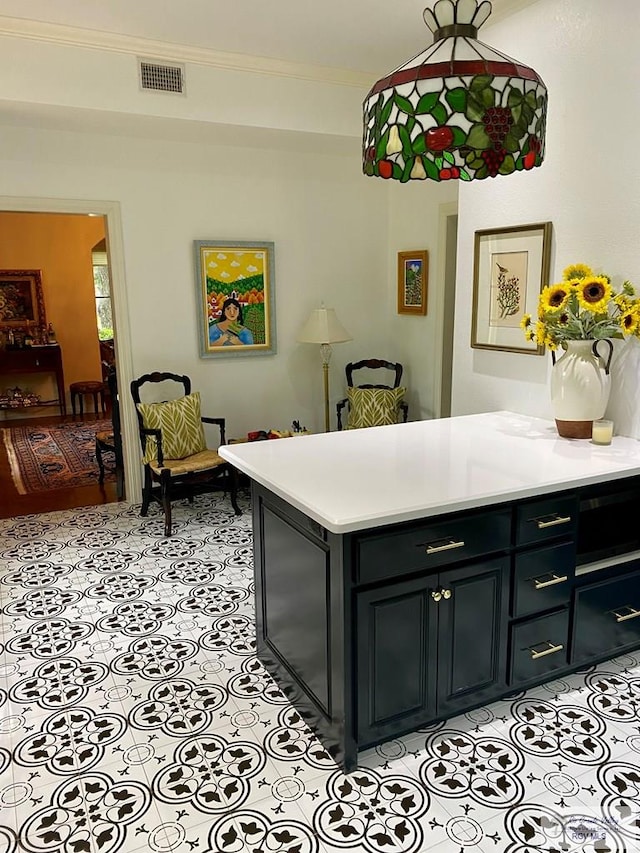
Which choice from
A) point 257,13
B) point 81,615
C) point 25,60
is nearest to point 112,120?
point 25,60

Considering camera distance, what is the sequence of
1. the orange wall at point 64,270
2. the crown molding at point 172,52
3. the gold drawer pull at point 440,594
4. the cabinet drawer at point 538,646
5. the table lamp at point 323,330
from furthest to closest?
the orange wall at point 64,270
the table lamp at point 323,330
the crown molding at point 172,52
the cabinet drawer at point 538,646
the gold drawer pull at point 440,594

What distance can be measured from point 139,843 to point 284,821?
1.41ft

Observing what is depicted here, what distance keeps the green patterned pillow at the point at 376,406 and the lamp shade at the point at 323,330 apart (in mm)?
475

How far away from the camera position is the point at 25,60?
3697 millimetres

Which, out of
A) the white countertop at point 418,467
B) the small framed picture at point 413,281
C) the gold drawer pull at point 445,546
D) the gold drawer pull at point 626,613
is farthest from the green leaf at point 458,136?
the small framed picture at point 413,281

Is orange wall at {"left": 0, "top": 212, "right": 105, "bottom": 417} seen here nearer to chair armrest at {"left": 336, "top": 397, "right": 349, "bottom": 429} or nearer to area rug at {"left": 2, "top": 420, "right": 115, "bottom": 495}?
area rug at {"left": 2, "top": 420, "right": 115, "bottom": 495}

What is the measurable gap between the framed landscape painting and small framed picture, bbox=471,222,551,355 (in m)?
1.99

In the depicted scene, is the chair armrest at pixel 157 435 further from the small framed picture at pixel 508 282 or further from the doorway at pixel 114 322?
the small framed picture at pixel 508 282

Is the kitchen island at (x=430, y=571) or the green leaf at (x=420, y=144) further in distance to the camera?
the kitchen island at (x=430, y=571)

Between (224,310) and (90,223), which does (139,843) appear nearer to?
(224,310)

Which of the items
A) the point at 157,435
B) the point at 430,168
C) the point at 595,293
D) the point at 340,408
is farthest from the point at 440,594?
the point at 340,408

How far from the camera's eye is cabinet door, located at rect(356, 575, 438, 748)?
2152 mm

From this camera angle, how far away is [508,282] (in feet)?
11.7

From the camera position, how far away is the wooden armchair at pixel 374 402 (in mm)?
5250
